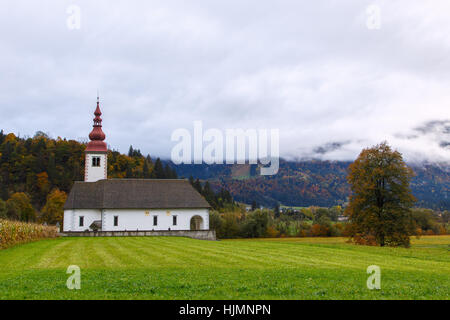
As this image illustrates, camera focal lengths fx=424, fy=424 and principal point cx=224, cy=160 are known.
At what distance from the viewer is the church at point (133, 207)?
4997cm

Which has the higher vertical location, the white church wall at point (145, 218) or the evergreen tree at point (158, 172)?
the evergreen tree at point (158, 172)

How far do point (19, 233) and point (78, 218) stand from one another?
618 inches

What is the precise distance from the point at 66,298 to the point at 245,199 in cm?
18378

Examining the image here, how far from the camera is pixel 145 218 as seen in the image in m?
50.7

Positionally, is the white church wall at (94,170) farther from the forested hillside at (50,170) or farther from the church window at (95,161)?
the forested hillside at (50,170)

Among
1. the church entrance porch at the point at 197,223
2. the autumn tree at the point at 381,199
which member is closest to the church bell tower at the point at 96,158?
the church entrance porch at the point at 197,223

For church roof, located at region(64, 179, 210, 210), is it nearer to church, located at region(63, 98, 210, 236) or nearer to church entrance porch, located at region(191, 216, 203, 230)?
church, located at region(63, 98, 210, 236)

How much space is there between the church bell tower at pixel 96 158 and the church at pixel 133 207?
4314 millimetres

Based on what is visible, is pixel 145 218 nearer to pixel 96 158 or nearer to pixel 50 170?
pixel 96 158

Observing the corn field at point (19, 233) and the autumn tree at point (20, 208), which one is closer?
the corn field at point (19, 233)

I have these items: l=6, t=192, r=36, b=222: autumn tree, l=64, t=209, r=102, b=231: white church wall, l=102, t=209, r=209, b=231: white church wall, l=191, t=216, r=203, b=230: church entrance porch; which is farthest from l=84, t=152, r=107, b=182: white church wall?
l=6, t=192, r=36, b=222: autumn tree

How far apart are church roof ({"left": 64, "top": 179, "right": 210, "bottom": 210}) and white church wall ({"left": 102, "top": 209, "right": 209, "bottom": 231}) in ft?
1.88

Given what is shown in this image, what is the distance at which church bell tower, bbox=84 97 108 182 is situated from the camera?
57.9 meters
